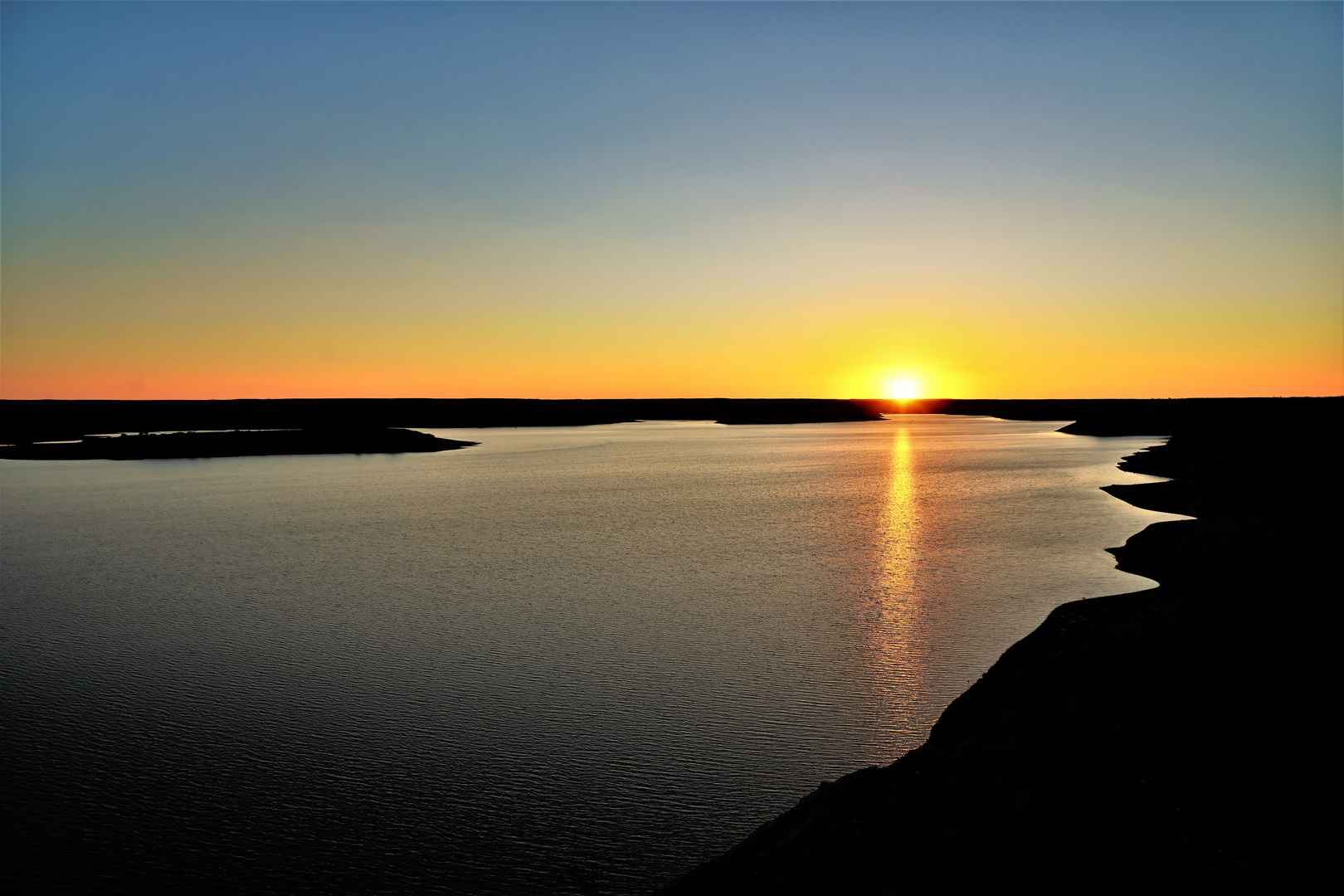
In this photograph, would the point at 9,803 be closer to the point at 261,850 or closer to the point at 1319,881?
the point at 261,850

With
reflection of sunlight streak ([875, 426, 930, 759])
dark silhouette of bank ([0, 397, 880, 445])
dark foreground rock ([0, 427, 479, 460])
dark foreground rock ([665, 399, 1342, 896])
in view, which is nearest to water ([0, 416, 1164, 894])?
reflection of sunlight streak ([875, 426, 930, 759])

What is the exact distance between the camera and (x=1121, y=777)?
9.09 metres

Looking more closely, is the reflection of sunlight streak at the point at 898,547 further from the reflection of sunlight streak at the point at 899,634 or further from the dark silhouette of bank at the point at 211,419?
the dark silhouette of bank at the point at 211,419

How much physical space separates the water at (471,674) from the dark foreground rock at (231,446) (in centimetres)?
4434

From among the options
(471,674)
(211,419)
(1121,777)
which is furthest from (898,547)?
(211,419)

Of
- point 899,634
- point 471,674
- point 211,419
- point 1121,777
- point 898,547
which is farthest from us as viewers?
point 211,419

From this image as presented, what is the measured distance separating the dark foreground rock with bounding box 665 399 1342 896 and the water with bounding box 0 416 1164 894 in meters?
1.94

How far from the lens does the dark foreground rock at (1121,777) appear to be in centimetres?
757

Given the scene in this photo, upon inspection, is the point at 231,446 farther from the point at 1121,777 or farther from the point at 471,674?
the point at 1121,777

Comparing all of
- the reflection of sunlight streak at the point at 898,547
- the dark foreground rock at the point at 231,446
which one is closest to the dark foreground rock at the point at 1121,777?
the reflection of sunlight streak at the point at 898,547

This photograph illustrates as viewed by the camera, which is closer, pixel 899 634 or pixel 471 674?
pixel 471 674

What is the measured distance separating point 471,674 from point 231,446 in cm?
8332

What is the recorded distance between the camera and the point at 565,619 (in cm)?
2211

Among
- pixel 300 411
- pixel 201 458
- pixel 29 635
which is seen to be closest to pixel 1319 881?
pixel 29 635
